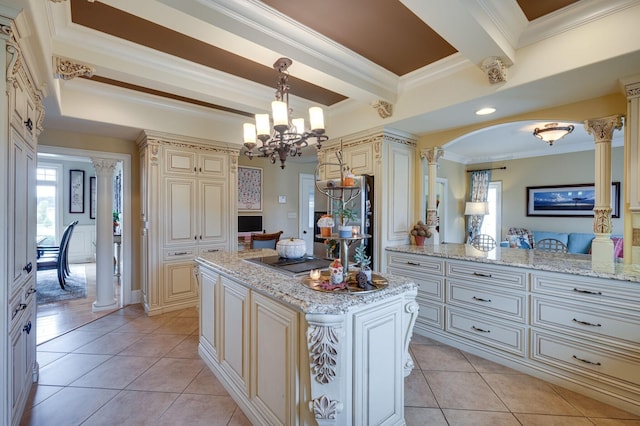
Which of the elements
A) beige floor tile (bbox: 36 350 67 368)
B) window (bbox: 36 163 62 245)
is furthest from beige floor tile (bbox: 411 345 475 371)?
window (bbox: 36 163 62 245)

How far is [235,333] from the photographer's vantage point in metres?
2.00

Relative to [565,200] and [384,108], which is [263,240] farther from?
[565,200]

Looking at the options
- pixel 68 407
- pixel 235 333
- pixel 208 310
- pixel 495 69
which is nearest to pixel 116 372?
pixel 68 407

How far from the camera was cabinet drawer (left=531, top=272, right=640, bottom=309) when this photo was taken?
1934 millimetres

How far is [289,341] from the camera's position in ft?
4.77

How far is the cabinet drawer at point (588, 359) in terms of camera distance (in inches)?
76.9

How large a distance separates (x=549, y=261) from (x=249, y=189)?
15.1 feet

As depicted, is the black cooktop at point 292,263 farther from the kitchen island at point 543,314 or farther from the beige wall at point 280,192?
the beige wall at point 280,192

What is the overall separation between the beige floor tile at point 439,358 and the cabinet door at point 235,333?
1.55 m

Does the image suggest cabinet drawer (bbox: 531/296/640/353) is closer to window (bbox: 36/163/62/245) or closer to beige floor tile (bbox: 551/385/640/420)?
beige floor tile (bbox: 551/385/640/420)

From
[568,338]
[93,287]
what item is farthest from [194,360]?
[93,287]

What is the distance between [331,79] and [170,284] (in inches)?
129

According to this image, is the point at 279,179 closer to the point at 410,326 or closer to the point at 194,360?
the point at 194,360

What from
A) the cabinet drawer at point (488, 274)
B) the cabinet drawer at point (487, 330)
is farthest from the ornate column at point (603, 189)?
the cabinet drawer at point (487, 330)
